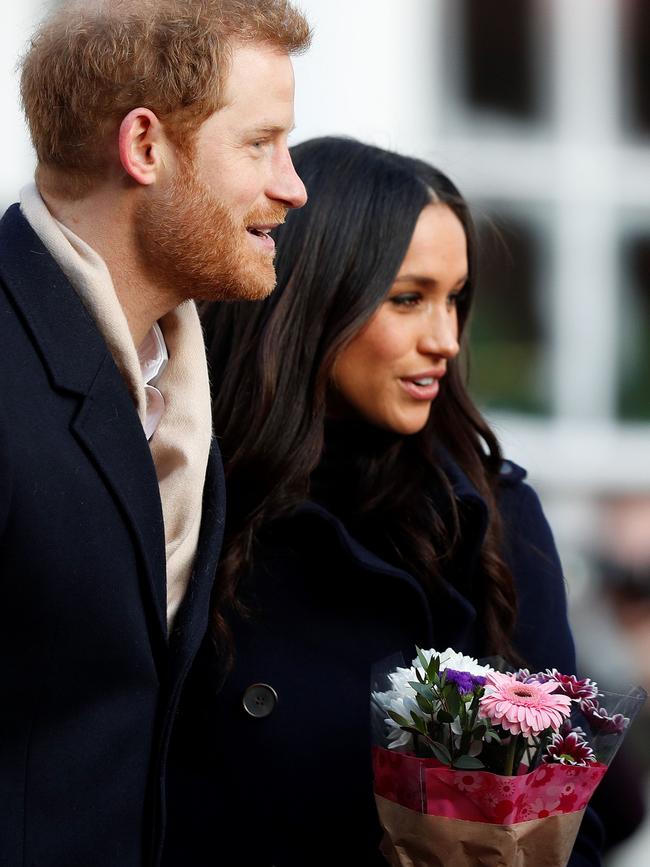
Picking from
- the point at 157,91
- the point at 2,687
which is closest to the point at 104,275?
the point at 157,91

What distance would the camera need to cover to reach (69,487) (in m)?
2.05

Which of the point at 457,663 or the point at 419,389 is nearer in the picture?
the point at 457,663

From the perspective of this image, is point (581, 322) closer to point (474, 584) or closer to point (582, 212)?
point (582, 212)

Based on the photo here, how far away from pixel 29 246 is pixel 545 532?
1322mm

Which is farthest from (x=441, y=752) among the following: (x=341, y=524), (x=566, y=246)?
(x=566, y=246)

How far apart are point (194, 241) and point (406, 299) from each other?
82 centimetres

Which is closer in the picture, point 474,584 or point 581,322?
point 474,584

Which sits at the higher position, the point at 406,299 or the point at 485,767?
the point at 406,299

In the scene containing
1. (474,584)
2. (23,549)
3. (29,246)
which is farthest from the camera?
(474,584)

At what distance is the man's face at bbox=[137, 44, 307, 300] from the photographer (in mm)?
2240

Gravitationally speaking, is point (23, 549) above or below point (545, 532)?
above

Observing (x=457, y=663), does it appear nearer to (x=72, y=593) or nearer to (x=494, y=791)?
(x=494, y=791)

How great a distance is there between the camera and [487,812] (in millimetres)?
2086

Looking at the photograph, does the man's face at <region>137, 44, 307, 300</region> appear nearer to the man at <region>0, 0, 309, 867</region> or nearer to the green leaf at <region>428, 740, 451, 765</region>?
the man at <region>0, 0, 309, 867</region>
